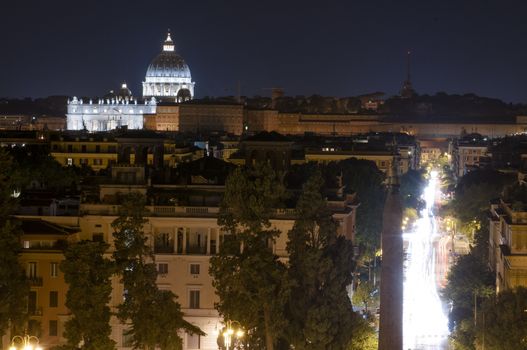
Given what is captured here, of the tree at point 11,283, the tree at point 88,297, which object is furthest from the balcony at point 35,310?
the tree at point 88,297

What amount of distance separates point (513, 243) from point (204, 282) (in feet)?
34.8

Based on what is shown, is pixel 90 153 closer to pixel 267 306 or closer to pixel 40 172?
pixel 40 172

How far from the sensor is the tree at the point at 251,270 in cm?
3797

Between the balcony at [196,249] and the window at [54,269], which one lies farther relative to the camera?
the balcony at [196,249]

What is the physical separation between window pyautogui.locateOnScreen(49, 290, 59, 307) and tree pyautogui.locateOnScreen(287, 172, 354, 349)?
925cm

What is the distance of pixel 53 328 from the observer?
147ft

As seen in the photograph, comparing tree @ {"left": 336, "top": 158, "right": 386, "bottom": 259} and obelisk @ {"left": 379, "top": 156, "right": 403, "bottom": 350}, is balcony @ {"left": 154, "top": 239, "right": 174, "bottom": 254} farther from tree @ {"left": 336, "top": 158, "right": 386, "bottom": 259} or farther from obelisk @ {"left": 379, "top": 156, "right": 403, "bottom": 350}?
obelisk @ {"left": 379, "top": 156, "right": 403, "bottom": 350}

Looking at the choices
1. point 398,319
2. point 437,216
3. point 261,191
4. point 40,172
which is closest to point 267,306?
point 261,191

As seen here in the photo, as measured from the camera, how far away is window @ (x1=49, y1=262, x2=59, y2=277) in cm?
4512

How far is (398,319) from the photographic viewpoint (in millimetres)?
26641

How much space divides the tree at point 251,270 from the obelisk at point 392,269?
36.8 feet

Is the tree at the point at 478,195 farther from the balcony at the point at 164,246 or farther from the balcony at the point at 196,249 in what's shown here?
the balcony at the point at 164,246

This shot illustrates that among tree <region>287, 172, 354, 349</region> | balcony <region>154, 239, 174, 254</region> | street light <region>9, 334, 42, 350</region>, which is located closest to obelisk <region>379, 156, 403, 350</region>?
street light <region>9, 334, 42, 350</region>

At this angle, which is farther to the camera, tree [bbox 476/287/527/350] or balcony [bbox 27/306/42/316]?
balcony [bbox 27/306/42/316]
